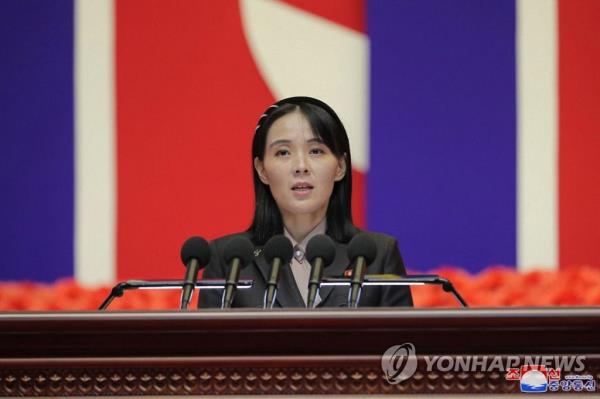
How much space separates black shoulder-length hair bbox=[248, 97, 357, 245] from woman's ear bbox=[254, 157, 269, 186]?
10 millimetres

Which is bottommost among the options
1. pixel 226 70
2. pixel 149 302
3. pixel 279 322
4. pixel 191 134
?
pixel 149 302

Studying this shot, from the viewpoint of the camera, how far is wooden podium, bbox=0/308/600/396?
1422 mm

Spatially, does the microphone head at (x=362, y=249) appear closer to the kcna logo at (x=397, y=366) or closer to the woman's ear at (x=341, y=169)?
the kcna logo at (x=397, y=366)

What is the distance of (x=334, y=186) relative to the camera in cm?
236

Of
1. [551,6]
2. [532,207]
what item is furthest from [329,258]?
[551,6]

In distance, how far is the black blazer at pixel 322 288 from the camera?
7.02 ft

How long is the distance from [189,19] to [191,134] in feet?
1.45

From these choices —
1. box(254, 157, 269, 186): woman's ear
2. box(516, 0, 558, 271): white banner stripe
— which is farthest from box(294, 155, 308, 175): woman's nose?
box(516, 0, 558, 271): white banner stripe

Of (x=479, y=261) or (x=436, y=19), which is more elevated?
(x=436, y=19)

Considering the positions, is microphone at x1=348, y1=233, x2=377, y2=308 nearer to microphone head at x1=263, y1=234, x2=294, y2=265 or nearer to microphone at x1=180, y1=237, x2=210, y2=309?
microphone head at x1=263, y1=234, x2=294, y2=265

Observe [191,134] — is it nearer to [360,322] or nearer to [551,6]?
[551,6]

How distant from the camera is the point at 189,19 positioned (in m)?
3.56

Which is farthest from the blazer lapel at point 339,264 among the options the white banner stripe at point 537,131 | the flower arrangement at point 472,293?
the white banner stripe at point 537,131

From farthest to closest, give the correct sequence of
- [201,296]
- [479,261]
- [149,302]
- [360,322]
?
[479,261] → [149,302] → [201,296] → [360,322]
